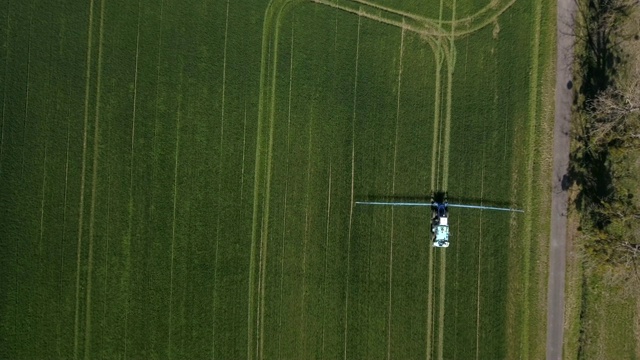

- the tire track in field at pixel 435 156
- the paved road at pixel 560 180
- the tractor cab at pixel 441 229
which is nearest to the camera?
the tractor cab at pixel 441 229

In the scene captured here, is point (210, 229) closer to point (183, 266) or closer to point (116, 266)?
point (183, 266)

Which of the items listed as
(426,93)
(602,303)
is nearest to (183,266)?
(426,93)

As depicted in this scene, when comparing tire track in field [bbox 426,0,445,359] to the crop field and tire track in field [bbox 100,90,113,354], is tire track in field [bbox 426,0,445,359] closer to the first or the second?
the crop field

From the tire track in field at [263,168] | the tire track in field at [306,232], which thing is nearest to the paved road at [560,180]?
the tire track in field at [306,232]

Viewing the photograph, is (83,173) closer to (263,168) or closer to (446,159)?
(263,168)

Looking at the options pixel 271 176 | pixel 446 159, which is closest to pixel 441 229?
pixel 446 159

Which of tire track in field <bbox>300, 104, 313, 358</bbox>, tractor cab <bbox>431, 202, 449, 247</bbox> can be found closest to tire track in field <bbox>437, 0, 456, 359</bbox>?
tractor cab <bbox>431, 202, 449, 247</bbox>

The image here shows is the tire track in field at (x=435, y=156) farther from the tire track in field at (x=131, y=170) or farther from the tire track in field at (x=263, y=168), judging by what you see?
the tire track in field at (x=131, y=170)
